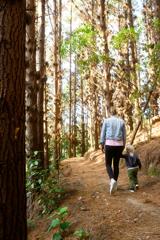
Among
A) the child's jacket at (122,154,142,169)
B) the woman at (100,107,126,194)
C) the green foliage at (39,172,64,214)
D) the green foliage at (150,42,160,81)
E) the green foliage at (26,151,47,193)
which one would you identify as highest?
the green foliage at (150,42,160,81)

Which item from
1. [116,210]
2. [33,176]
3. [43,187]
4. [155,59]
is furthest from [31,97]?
[155,59]

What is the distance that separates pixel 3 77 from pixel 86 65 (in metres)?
13.8

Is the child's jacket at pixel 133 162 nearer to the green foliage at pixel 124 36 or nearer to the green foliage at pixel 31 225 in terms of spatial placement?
the green foliage at pixel 31 225

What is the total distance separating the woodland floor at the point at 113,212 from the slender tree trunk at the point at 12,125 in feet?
7.97

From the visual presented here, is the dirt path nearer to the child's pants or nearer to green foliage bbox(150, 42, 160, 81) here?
the child's pants

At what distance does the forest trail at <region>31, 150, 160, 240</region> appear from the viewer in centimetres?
588

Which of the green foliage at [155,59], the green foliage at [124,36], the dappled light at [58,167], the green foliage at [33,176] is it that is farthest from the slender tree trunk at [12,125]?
the green foliage at [124,36]

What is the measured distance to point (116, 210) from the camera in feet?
22.9

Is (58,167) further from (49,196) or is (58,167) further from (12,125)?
(12,125)

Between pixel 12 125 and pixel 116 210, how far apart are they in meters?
3.81

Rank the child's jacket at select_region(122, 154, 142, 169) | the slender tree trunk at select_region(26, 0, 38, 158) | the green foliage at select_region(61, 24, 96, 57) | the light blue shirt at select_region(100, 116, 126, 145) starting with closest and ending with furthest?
the light blue shirt at select_region(100, 116, 126, 145) → the child's jacket at select_region(122, 154, 142, 169) → the slender tree trunk at select_region(26, 0, 38, 158) → the green foliage at select_region(61, 24, 96, 57)

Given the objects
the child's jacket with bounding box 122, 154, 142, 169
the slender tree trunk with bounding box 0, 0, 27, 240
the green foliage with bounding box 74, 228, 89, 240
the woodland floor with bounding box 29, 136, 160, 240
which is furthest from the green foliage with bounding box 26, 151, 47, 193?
the slender tree trunk with bounding box 0, 0, 27, 240

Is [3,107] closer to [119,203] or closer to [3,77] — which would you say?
[3,77]

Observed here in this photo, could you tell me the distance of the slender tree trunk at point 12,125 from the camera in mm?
3646
